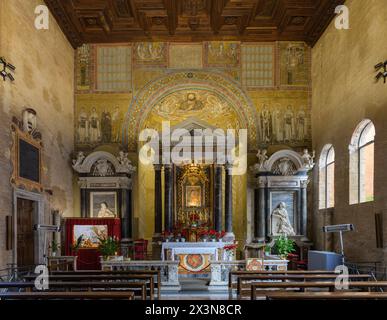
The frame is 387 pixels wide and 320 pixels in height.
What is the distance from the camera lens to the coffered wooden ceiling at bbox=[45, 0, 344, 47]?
16.2 meters

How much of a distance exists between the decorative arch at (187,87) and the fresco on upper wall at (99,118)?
0.34 meters

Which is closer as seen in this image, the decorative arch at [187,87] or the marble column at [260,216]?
the marble column at [260,216]

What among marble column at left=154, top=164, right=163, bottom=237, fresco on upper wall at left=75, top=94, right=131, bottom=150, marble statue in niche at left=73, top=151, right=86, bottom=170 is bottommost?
marble column at left=154, top=164, right=163, bottom=237

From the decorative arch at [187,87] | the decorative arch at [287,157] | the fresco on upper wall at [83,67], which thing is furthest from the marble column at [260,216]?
the fresco on upper wall at [83,67]

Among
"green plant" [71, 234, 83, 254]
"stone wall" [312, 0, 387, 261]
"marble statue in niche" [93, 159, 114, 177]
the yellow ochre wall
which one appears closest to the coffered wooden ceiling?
the yellow ochre wall

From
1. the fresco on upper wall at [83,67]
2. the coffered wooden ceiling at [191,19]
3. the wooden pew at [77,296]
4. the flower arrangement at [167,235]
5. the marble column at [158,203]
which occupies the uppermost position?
the coffered wooden ceiling at [191,19]

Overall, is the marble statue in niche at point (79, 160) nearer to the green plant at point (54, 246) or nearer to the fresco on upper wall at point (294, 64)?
the green plant at point (54, 246)

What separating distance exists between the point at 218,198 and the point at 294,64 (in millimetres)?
6006

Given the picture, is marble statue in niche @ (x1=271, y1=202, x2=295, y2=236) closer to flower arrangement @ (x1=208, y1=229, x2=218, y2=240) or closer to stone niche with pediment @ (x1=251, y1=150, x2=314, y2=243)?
stone niche with pediment @ (x1=251, y1=150, x2=314, y2=243)

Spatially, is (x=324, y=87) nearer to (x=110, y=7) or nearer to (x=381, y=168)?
(x=381, y=168)

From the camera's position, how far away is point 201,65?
62.2 feet

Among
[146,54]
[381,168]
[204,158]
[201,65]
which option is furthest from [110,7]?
[381,168]

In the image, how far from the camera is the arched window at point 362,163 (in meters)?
13.1

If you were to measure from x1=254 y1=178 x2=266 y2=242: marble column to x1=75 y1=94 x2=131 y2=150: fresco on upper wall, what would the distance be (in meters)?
5.60
